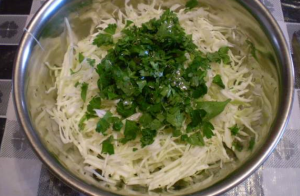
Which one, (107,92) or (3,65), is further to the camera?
(3,65)

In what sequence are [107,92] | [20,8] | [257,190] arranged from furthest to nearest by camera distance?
[20,8], [257,190], [107,92]

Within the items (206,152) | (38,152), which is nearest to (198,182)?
(206,152)

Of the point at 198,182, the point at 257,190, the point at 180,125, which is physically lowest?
the point at 257,190

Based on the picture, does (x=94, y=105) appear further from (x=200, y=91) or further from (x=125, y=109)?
(x=200, y=91)

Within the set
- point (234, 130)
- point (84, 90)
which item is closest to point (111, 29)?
point (84, 90)

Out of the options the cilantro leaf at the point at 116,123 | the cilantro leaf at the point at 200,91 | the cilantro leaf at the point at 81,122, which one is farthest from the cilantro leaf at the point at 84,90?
the cilantro leaf at the point at 200,91

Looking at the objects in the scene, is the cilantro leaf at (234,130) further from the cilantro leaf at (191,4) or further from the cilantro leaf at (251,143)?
the cilantro leaf at (191,4)

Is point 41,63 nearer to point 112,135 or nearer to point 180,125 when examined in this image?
point 112,135
